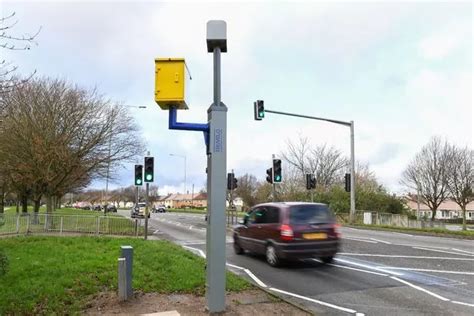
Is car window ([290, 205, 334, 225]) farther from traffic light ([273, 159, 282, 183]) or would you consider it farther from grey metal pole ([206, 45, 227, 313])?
traffic light ([273, 159, 282, 183])

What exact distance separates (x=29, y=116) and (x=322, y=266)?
68.4 feet

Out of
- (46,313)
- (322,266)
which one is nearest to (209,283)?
(46,313)

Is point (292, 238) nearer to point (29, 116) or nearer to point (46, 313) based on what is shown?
point (46, 313)

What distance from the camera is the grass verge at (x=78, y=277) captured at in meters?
7.28

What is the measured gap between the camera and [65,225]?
2234 centimetres

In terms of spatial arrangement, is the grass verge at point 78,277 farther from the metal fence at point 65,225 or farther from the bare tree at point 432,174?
the bare tree at point 432,174

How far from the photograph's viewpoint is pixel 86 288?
8.08 meters

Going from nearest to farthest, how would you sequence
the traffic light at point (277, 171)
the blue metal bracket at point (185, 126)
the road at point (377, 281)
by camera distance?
the blue metal bracket at point (185, 126) → the road at point (377, 281) → the traffic light at point (277, 171)

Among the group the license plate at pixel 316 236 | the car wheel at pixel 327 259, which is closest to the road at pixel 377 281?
the car wheel at pixel 327 259

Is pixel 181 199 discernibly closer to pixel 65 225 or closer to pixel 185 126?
pixel 65 225

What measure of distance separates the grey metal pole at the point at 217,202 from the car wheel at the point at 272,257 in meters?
5.44

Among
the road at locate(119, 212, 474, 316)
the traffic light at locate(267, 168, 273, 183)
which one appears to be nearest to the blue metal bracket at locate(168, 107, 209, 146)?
the road at locate(119, 212, 474, 316)

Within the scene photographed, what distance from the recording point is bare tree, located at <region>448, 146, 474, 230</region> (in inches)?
1607

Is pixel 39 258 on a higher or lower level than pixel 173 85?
lower
